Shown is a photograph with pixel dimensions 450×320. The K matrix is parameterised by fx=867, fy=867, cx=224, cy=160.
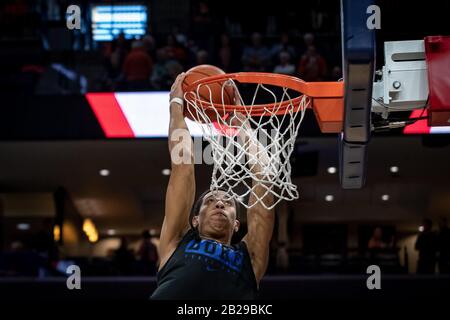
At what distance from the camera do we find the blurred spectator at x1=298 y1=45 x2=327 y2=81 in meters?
8.77

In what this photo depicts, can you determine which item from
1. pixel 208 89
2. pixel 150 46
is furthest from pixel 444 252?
pixel 208 89

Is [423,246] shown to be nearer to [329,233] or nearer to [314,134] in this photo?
[314,134]

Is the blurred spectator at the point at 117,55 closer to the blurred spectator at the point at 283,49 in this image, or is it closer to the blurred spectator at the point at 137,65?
the blurred spectator at the point at 137,65

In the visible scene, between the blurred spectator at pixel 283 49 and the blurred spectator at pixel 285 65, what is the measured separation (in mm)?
158

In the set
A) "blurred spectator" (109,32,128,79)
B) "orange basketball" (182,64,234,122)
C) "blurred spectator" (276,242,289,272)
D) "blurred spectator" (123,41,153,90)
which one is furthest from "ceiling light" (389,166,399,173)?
"orange basketball" (182,64,234,122)

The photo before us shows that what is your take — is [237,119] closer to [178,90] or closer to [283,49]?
[178,90]

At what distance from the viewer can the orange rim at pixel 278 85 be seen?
4.11m

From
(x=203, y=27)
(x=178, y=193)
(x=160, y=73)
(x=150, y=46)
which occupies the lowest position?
(x=178, y=193)

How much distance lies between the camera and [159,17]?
11.0 metres

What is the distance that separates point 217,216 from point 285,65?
5.13 m

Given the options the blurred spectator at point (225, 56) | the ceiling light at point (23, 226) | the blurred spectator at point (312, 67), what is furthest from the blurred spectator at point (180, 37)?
the ceiling light at point (23, 226)

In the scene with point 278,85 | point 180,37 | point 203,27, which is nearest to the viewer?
point 278,85

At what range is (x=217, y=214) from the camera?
160 inches
